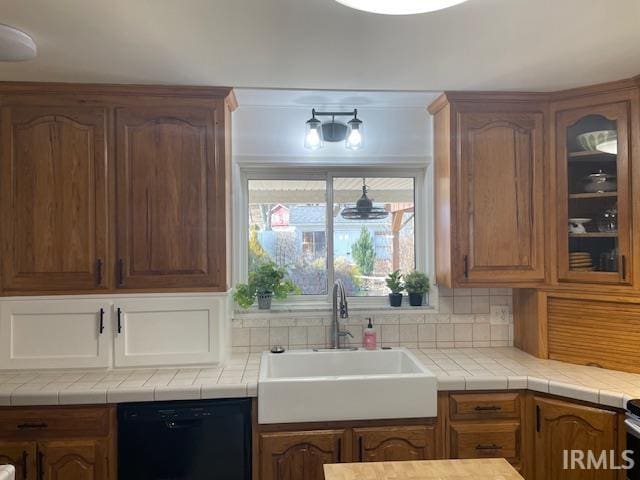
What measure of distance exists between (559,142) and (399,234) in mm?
983

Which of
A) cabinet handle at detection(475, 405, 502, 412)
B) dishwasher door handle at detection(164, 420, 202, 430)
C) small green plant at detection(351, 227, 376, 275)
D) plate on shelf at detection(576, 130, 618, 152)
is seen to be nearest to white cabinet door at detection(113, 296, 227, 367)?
dishwasher door handle at detection(164, 420, 202, 430)

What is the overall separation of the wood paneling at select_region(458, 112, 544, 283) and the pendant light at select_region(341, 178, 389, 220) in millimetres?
556

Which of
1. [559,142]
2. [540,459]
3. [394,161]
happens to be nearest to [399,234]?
[394,161]

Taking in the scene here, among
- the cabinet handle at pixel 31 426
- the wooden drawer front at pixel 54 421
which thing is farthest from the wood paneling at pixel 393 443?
the cabinet handle at pixel 31 426

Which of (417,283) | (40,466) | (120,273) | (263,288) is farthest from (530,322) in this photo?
(40,466)

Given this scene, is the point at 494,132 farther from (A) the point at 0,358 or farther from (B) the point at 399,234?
(A) the point at 0,358

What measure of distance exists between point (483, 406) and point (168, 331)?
1.53m

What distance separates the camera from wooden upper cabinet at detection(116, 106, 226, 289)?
6.54 ft

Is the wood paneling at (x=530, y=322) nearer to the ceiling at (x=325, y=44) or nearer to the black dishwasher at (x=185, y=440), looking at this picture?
the ceiling at (x=325, y=44)

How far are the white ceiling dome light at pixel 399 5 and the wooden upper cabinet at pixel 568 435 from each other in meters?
1.68

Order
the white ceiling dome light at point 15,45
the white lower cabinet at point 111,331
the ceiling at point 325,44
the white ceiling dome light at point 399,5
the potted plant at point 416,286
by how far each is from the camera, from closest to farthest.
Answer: the white ceiling dome light at point 399,5 < the ceiling at point 325,44 < the white ceiling dome light at point 15,45 < the white lower cabinet at point 111,331 < the potted plant at point 416,286

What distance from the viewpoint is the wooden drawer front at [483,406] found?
1877 millimetres

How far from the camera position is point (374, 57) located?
1.72 meters

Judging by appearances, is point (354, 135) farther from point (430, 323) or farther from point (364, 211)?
point (430, 323)
